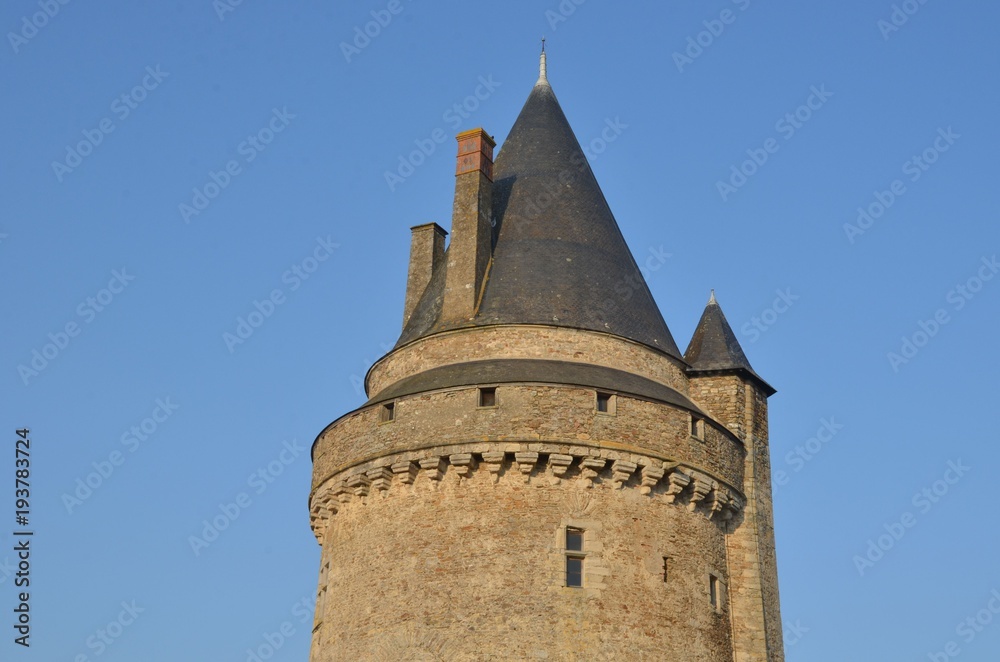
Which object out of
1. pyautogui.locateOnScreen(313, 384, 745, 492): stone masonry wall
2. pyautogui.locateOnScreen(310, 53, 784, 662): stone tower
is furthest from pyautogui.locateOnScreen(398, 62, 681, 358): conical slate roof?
pyautogui.locateOnScreen(313, 384, 745, 492): stone masonry wall

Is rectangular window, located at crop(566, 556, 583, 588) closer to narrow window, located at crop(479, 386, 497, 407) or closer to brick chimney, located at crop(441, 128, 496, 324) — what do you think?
narrow window, located at crop(479, 386, 497, 407)

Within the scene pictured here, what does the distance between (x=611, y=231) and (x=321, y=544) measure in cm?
909

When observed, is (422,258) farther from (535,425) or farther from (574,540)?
(574,540)

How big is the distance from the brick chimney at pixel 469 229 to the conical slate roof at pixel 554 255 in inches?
11.6

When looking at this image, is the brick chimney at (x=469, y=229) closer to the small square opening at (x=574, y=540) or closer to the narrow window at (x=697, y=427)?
the narrow window at (x=697, y=427)

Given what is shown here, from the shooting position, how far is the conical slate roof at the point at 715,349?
25250 mm

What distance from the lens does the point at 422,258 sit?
28.0 meters

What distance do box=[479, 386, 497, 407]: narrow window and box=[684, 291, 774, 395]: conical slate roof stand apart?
5163 millimetres

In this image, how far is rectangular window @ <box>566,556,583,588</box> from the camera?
2091cm

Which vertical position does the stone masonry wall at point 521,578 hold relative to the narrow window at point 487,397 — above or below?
below

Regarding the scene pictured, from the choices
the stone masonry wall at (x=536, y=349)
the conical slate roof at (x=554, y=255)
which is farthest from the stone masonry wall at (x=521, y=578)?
the conical slate roof at (x=554, y=255)

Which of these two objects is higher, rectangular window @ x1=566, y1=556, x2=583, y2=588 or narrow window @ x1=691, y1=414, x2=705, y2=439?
narrow window @ x1=691, y1=414, x2=705, y2=439

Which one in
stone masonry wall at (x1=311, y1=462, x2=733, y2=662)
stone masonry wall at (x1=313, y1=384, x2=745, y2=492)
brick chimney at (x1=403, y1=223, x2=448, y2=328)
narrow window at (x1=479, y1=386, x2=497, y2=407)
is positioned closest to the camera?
stone masonry wall at (x1=311, y1=462, x2=733, y2=662)

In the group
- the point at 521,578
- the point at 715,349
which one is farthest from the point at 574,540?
the point at 715,349
